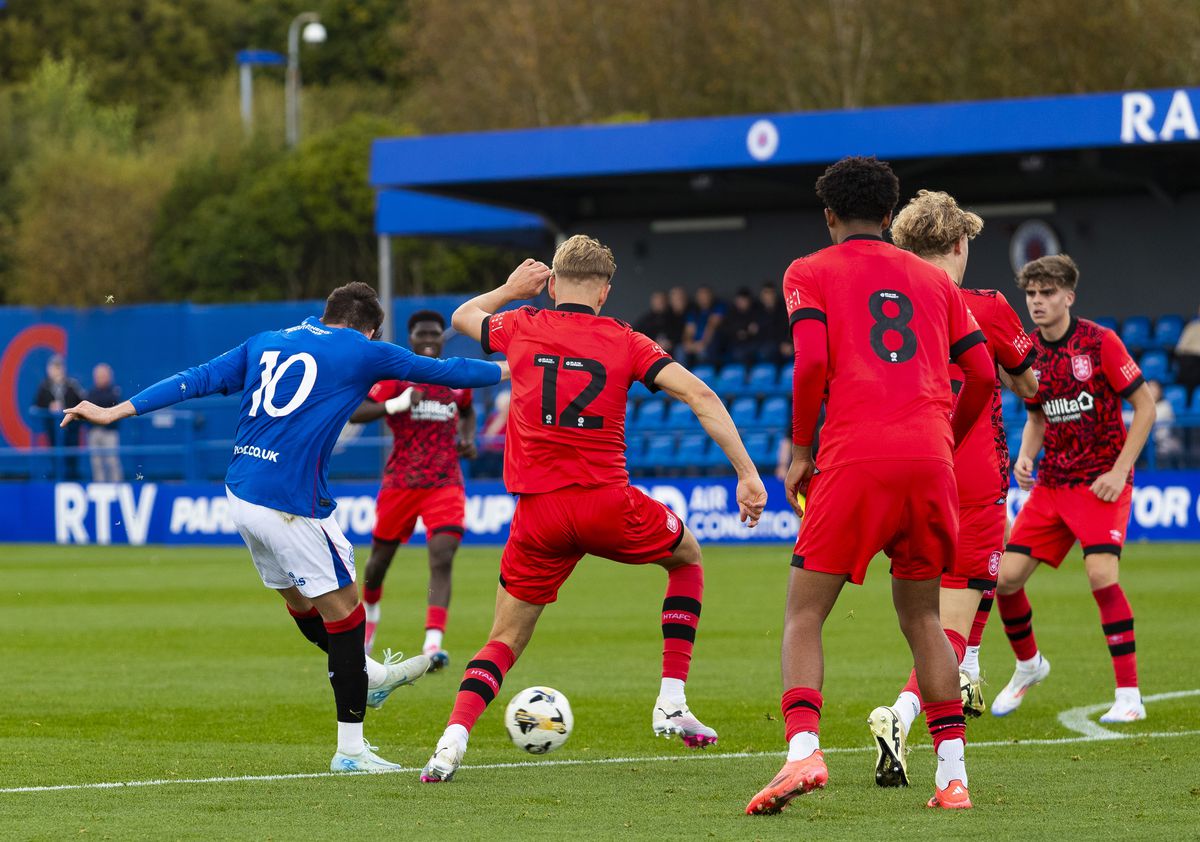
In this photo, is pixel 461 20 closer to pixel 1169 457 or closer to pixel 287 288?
pixel 287 288

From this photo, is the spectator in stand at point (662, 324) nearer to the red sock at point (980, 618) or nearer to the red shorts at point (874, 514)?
the red sock at point (980, 618)

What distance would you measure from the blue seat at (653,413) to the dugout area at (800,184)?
293 cm

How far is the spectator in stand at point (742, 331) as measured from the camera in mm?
26828

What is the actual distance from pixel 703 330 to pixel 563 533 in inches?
820

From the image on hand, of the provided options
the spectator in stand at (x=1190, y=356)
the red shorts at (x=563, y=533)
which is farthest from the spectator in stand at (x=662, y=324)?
the red shorts at (x=563, y=533)

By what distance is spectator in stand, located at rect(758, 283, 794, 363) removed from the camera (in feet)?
87.4

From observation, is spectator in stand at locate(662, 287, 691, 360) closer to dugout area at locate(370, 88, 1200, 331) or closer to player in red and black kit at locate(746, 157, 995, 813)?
dugout area at locate(370, 88, 1200, 331)

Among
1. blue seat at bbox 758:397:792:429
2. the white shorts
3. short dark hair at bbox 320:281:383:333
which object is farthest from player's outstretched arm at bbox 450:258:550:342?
blue seat at bbox 758:397:792:429

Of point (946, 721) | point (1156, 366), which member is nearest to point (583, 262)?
point (946, 721)

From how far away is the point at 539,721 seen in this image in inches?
305

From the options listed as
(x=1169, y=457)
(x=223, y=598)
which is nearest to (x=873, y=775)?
(x=223, y=598)

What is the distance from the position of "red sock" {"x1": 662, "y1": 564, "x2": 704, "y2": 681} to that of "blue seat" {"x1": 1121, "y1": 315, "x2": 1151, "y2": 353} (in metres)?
18.6

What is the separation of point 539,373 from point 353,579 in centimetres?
137

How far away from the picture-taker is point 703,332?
28188 millimetres
